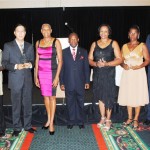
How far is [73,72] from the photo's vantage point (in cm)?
400

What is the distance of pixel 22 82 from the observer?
378cm

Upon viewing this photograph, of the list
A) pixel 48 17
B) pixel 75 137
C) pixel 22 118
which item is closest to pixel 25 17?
pixel 48 17

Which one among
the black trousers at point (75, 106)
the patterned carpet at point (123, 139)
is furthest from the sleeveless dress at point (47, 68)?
the patterned carpet at point (123, 139)

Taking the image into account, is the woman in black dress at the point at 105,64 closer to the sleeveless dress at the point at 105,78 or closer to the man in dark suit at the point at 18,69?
the sleeveless dress at the point at 105,78

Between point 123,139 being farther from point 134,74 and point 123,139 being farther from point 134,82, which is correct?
point 134,74

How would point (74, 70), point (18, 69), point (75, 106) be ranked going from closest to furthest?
point (18, 69) → point (74, 70) → point (75, 106)

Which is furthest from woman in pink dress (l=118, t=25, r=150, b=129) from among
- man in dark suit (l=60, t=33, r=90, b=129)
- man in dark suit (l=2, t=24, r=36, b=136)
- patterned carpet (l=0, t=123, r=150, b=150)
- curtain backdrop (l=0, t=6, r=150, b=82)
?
curtain backdrop (l=0, t=6, r=150, b=82)

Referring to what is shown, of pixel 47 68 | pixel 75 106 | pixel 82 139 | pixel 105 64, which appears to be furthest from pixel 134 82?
pixel 47 68

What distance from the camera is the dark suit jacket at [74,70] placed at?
3.99m

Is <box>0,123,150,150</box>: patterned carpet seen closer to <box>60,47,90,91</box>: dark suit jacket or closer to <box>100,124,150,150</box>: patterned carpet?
<box>100,124,150,150</box>: patterned carpet

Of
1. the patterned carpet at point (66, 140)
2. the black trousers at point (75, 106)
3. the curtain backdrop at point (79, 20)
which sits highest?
the curtain backdrop at point (79, 20)

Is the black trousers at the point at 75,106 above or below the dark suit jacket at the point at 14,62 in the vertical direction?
below

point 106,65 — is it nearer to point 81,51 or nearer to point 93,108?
point 81,51

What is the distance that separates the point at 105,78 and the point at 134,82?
1.50ft
